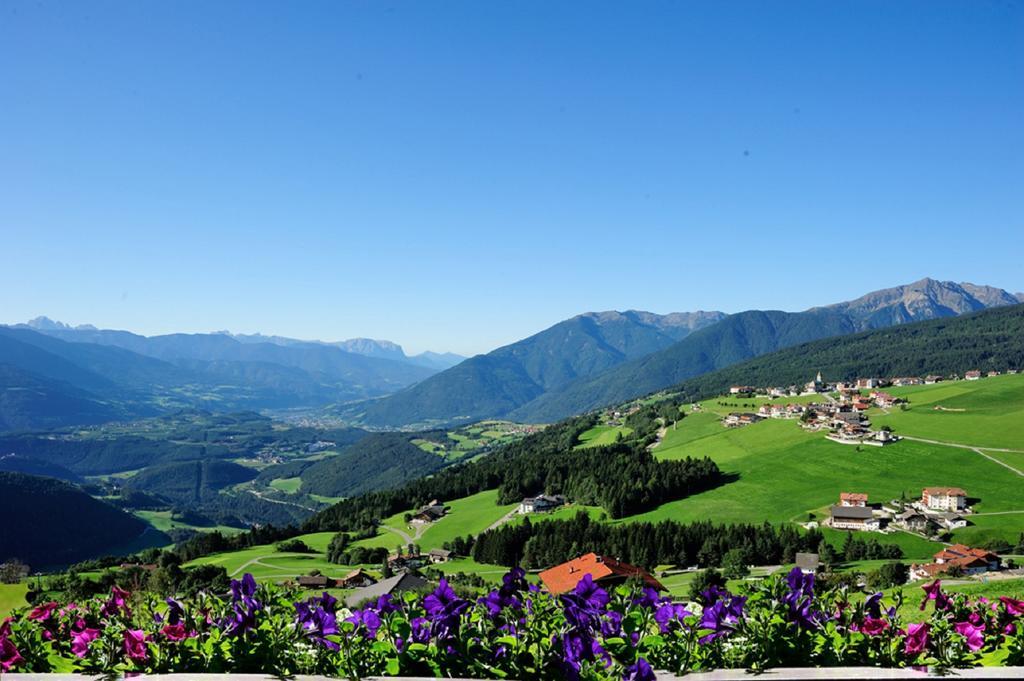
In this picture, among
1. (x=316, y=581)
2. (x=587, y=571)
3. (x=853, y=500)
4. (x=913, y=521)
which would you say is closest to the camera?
(x=587, y=571)

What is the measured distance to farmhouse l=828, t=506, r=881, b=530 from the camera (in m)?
67.7

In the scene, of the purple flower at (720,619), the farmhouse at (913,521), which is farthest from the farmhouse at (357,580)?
the farmhouse at (913,521)

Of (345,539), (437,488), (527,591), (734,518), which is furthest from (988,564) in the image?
(437,488)

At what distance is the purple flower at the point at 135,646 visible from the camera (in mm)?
4676

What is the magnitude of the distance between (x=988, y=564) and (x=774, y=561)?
58.0 feet

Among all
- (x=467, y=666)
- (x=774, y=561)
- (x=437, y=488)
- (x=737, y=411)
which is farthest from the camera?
(x=737, y=411)

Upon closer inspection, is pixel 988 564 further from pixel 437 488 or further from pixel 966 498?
pixel 437 488

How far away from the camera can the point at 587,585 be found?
5238 mm

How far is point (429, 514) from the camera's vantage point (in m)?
99.4

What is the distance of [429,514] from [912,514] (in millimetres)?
66249

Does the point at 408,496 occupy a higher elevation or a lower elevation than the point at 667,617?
lower

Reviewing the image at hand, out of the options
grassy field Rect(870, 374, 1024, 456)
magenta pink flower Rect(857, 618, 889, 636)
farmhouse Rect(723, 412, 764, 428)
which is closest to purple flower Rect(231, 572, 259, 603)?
magenta pink flower Rect(857, 618, 889, 636)

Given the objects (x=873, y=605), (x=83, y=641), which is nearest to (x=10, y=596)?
(x=83, y=641)

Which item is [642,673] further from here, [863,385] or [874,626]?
[863,385]
